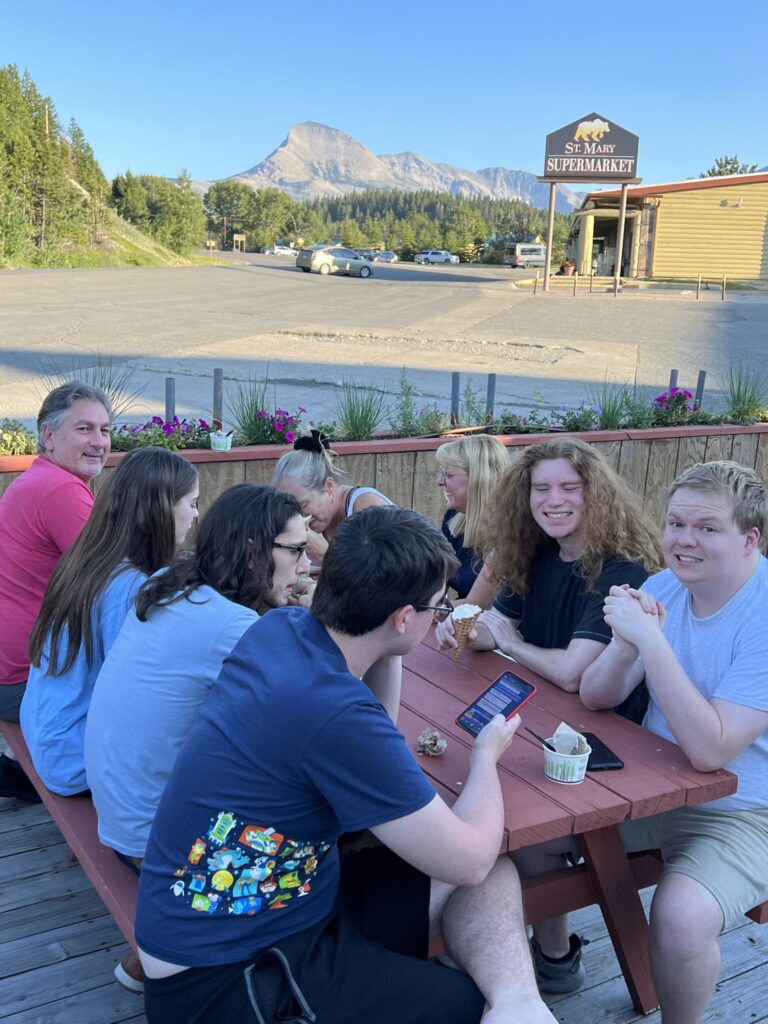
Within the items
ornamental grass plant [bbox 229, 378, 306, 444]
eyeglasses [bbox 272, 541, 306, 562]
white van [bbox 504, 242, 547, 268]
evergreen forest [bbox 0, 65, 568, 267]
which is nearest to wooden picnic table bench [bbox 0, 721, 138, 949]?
eyeglasses [bbox 272, 541, 306, 562]

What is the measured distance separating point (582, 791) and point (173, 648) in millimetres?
972

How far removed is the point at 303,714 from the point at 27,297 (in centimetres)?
2145

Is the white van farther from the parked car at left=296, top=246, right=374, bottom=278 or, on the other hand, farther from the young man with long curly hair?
the young man with long curly hair

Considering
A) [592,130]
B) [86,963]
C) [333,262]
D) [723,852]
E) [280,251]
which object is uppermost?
[592,130]

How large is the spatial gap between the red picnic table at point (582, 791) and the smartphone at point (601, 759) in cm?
1

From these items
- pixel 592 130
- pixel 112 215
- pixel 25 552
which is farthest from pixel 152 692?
pixel 112 215

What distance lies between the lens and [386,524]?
173 cm

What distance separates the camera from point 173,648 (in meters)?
1.98

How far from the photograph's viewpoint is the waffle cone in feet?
8.96

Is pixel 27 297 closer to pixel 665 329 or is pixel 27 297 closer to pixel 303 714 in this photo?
pixel 665 329

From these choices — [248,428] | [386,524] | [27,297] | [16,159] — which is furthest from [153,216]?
[386,524]

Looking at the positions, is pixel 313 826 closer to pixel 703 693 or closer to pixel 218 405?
pixel 703 693

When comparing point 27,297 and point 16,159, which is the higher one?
point 16,159

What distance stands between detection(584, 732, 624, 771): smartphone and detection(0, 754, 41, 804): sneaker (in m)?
2.05
